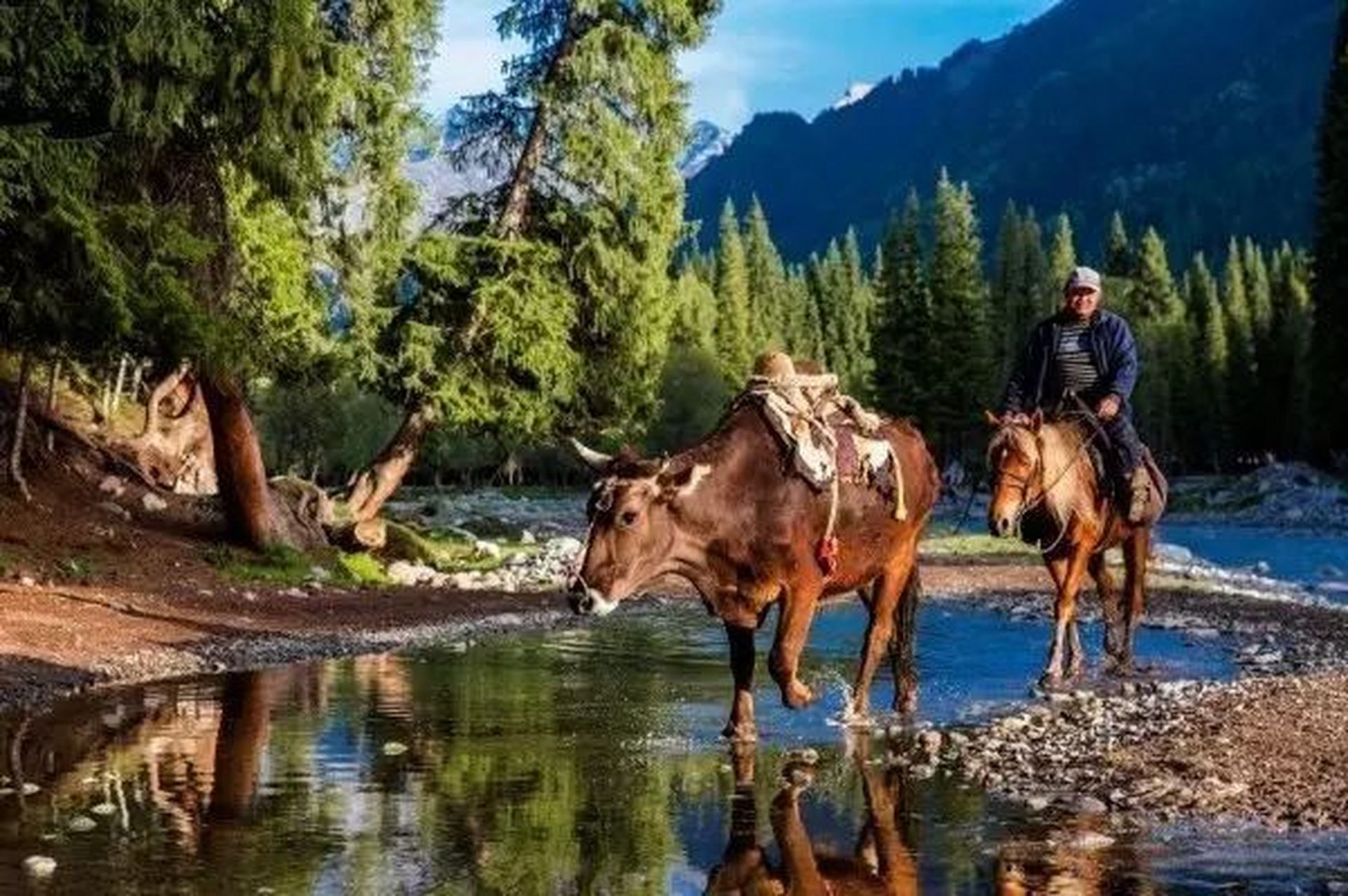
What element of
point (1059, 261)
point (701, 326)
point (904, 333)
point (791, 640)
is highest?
point (1059, 261)

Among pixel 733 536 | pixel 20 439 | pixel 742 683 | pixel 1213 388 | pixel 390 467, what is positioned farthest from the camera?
pixel 1213 388

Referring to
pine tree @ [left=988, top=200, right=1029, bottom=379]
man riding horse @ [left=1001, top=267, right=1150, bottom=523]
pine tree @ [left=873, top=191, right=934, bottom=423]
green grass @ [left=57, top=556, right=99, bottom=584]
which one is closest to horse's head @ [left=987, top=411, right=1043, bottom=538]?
man riding horse @ [left=1001, top=267, right=1150, bottom=523]

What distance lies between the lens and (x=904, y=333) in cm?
10694

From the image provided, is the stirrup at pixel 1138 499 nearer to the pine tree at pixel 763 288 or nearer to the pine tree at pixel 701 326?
the pine tree at pixel 701 326

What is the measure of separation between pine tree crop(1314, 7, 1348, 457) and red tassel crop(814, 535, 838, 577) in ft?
231

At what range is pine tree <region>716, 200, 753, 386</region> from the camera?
13150cm

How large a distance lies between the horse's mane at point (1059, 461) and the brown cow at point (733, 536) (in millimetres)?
3340

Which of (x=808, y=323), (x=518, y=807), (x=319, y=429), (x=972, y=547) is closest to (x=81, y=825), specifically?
(x=518, y=807)

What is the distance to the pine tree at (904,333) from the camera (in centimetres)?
10612

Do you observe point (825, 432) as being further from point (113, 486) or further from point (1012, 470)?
point (113, 486)

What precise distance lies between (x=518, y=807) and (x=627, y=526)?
2.07 meters

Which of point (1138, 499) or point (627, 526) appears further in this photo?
point (1138, 499)

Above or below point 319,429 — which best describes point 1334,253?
above

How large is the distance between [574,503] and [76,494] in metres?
66.4
